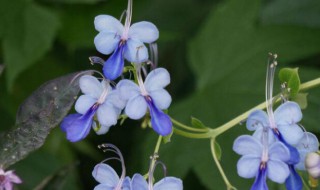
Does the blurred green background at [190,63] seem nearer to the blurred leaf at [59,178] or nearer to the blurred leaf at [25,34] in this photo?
the blurred leaf at [25,34]

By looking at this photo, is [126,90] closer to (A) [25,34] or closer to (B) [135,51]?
(B) [135,51]

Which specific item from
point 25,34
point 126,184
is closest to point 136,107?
point 126,184

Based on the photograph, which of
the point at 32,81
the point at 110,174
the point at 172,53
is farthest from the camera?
the point at 172,53

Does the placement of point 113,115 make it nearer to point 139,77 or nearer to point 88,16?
point 139,77

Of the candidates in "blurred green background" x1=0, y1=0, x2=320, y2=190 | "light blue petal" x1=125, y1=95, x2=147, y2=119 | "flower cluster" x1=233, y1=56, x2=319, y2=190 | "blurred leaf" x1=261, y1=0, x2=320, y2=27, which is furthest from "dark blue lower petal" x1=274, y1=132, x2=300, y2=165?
"blurred leaf" x1=261, y1=0, x2=320, y2=27

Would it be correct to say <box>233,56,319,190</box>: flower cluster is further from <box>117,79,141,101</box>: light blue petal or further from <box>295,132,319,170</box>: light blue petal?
<box>117,79,141,101</box>: light blue petal

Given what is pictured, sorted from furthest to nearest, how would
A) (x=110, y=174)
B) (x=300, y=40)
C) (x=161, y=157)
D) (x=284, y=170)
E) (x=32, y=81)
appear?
(x=32, y=81) → (x=300, y=40) → (x=161, y=157) → (x=110, y=174) → (x=284, y=170)

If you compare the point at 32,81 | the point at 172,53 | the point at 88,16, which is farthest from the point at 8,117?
the point at 172,53

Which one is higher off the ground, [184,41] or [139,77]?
[184,41]
